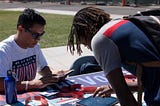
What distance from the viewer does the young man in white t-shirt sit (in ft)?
10.7

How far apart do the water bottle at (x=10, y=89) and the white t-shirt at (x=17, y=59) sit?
422 millimetres

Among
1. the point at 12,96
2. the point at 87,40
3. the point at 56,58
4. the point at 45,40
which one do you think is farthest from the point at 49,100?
the point at 45,40

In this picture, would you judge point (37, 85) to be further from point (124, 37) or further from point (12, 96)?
point (124, 37)

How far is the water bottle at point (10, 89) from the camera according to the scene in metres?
2.76

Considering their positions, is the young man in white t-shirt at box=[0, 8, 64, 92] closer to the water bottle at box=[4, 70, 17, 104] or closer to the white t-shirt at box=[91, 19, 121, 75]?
the water bottle at box=[4, 70, 17, 104]

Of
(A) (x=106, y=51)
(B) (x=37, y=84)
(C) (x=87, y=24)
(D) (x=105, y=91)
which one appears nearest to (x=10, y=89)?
(B) (x=37, y=84)

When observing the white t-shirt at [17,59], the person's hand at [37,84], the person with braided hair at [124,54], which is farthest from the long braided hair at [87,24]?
the white t-shirt at [17,59]

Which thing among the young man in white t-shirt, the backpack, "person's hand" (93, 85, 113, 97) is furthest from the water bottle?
the backpack

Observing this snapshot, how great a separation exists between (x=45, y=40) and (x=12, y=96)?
796 cm

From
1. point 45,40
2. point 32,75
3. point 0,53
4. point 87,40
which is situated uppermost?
point 87,40

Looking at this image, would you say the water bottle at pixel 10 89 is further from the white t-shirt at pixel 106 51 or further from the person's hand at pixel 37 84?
the white t-shirt at pixel 106 51

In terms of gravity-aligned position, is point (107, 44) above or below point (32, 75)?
above

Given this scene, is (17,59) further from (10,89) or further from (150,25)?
(150,25)

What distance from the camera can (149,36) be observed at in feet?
5.96
